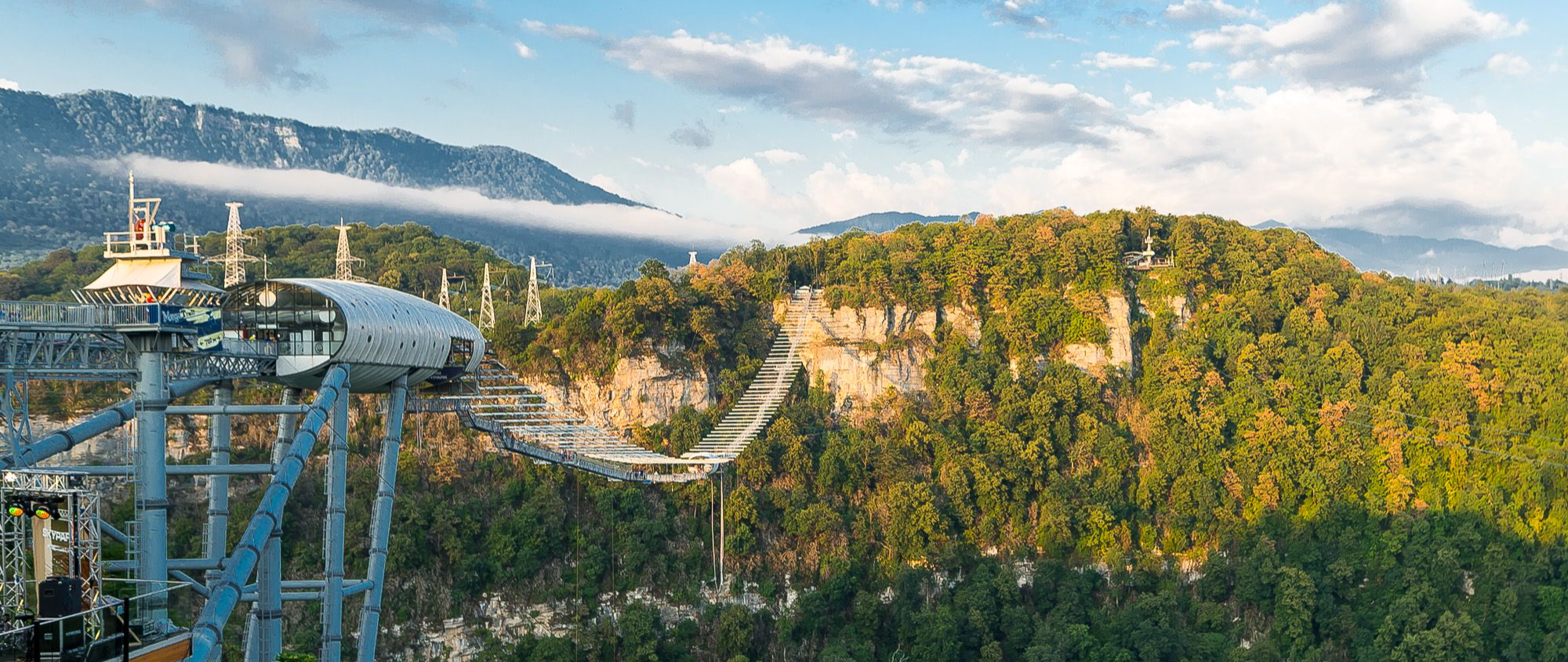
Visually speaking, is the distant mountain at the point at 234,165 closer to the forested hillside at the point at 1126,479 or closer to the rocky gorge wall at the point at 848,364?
the rocky gorge wall at the point at 848,364

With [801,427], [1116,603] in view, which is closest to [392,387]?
[801,427]

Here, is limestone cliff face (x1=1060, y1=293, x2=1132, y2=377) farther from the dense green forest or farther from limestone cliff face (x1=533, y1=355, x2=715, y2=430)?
limestone cliff face (x1=533, y1=355, x2=715, y2=430)

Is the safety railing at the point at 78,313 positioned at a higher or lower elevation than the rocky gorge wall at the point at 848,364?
higher

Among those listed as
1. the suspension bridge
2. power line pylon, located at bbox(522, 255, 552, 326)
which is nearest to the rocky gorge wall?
power line pylon, located at bbox(522, 255, 552, 326)

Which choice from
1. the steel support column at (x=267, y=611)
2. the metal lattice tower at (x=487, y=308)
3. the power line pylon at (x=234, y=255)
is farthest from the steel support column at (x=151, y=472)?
the metal lattice tower at (x=487, y=308)

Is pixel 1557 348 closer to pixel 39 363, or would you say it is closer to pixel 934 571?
pixel 934 571

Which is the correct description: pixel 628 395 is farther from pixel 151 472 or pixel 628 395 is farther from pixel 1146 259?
pixel 151 472

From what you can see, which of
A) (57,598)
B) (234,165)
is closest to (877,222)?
(234,165)
